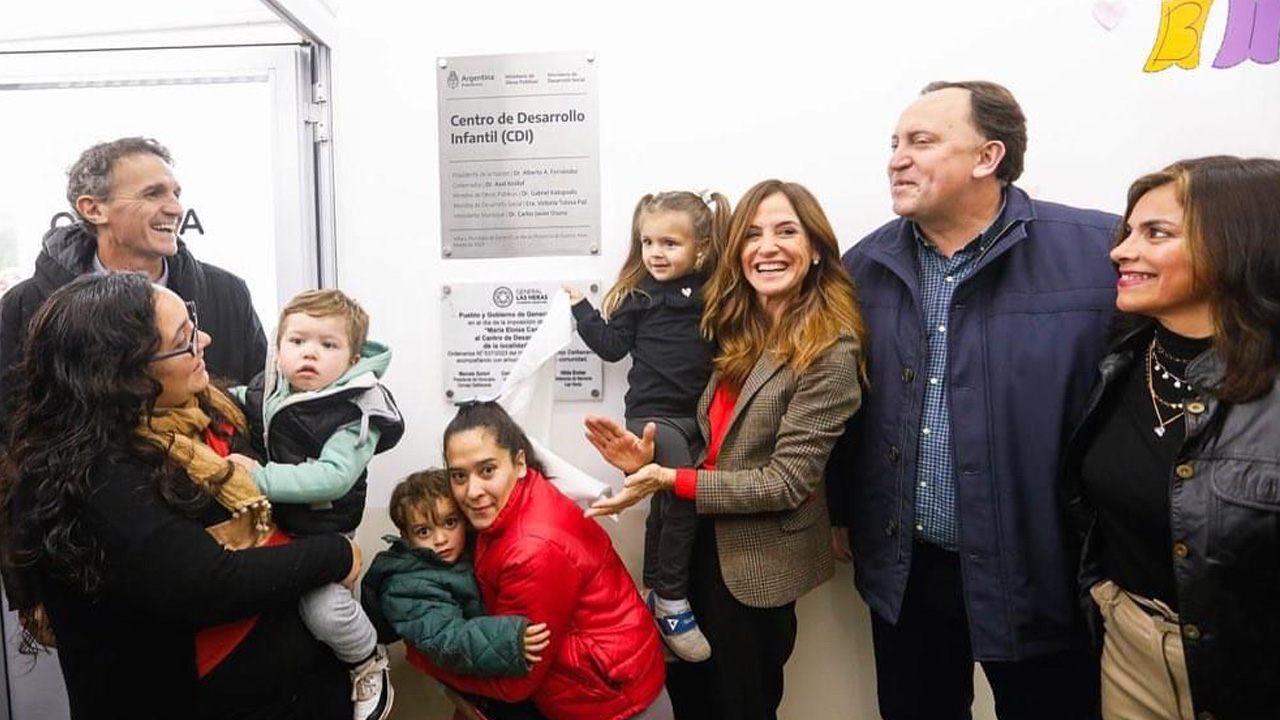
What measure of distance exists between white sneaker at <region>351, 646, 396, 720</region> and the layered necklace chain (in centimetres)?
171

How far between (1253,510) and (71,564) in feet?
6.59

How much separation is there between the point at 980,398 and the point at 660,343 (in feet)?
2.68

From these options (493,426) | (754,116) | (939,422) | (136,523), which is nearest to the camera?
(136,523)

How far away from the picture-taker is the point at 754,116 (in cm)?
215

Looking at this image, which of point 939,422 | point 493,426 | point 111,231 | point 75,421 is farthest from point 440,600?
point 939,422

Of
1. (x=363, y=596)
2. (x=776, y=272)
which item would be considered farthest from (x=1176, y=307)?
(x=363, y=596)

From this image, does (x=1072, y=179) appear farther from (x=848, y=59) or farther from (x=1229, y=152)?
(x=848, y=59)

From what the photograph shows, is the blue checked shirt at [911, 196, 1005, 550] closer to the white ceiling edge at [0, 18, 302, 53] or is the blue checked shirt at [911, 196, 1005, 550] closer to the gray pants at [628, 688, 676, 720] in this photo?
the gray pants at [628, 688, 676, 720]

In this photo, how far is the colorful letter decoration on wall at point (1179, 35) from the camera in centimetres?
205

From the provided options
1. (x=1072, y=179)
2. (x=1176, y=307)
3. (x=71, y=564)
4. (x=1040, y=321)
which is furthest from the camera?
(x=1072, y=179)

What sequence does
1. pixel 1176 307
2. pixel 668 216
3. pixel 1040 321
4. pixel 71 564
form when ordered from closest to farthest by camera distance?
pixel 71 564 < pixel 1176 307 < pixel 1040 321 < pixel 668 216

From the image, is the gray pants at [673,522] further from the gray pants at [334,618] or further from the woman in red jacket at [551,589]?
the gray pants at [334,618]

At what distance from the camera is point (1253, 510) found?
123cm

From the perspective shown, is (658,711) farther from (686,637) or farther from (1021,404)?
(1021,404)
